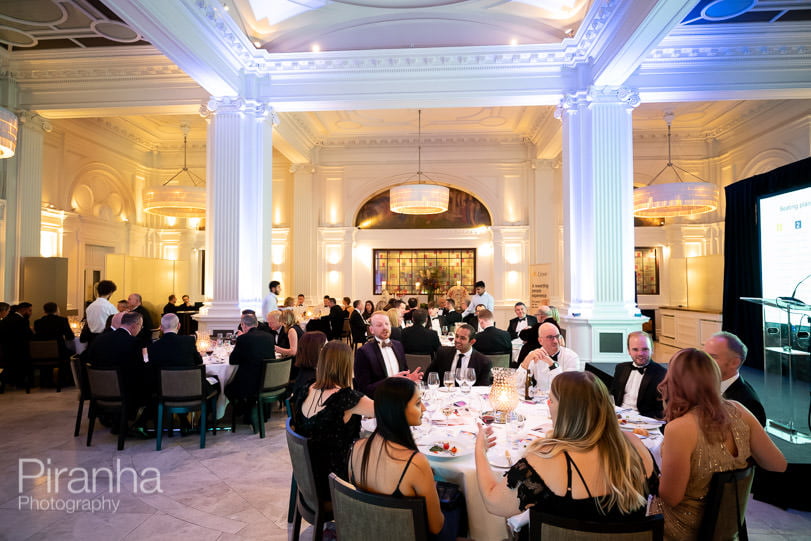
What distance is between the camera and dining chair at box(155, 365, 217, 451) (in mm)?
4602

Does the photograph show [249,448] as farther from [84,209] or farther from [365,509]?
[84,209]

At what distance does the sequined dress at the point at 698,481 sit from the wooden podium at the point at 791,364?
8.63ft

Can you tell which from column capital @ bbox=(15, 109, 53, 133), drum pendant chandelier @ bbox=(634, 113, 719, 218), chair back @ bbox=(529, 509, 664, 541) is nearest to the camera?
chair back @ bbox=(529, 509, 664, 541)

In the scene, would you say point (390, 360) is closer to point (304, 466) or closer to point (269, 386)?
point (269, 386)

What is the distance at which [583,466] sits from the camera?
5.52ft

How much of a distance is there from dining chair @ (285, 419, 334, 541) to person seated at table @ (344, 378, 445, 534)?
45 cm

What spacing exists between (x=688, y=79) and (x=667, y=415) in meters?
6.81

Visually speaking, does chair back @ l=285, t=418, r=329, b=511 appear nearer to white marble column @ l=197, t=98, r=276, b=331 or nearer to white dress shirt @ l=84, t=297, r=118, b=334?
white marble column @ l=197, t=98, r=276, b=331

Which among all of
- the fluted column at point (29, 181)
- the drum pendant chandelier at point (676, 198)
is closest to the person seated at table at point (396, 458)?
the drum pendant chandelier at point (676, 198)

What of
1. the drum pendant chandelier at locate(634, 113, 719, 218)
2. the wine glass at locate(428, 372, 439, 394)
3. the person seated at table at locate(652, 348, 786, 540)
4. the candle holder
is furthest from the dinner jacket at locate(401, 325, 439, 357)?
the drum pendant chandelier at locate(634, 113, 719, 218)

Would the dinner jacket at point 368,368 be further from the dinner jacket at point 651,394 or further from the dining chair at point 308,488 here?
the dinner jacket at point 651,394

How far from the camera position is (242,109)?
775 cm

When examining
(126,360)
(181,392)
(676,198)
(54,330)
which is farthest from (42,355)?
(676,198)

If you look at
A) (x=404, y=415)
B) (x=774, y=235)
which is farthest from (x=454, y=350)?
(x=774, y=235)
